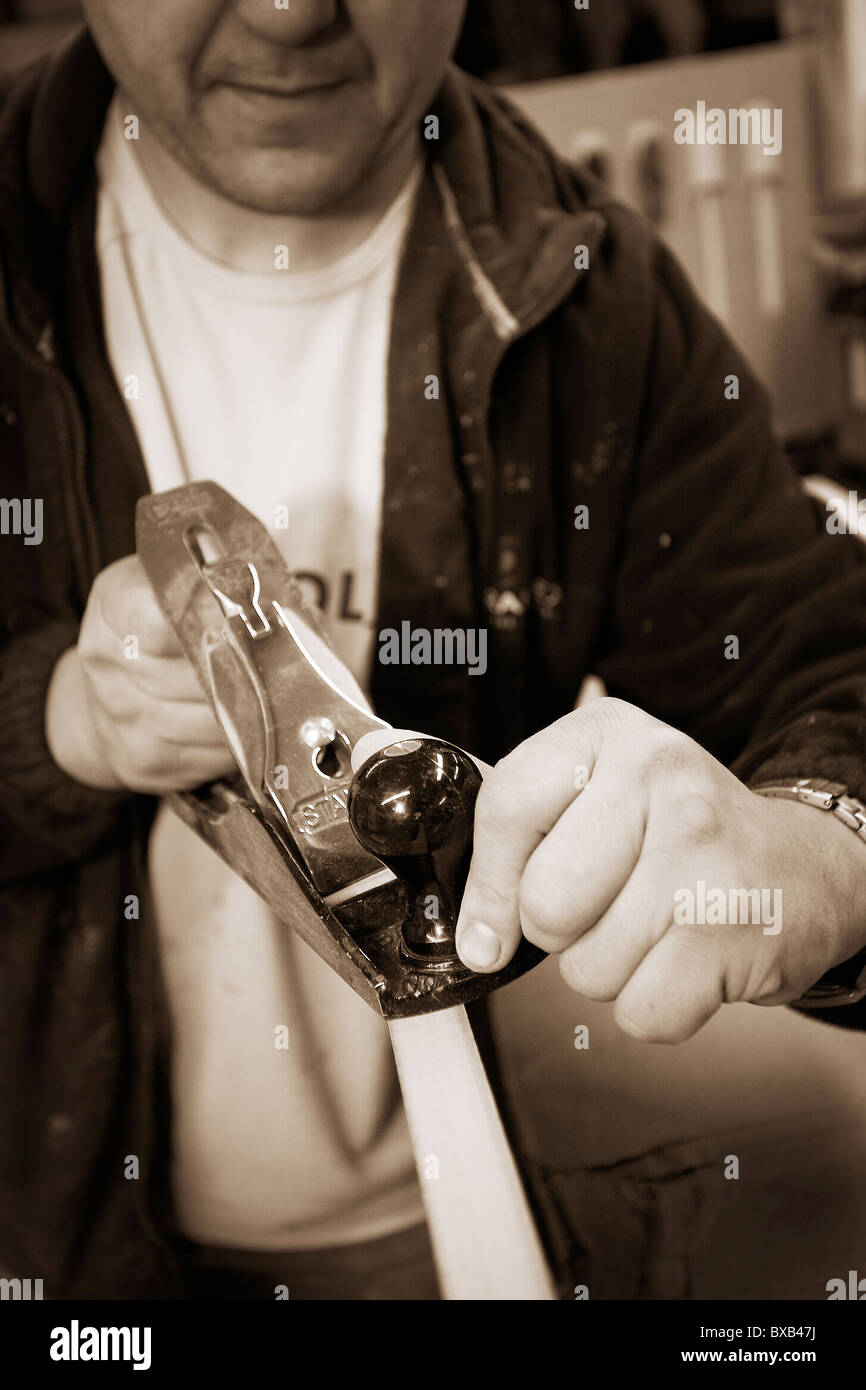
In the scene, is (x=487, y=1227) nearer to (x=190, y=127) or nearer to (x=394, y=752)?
(x=394, y=752)

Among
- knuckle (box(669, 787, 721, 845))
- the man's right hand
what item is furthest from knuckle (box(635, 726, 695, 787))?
the man's right hand

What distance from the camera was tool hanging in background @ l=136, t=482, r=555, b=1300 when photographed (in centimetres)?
27

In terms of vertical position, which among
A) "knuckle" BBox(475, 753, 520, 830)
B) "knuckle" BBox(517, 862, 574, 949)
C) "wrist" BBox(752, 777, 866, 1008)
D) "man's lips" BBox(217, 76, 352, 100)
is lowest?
"wrist" BBox(752, 777, 866, 1008)

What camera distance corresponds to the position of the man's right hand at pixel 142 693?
374 mm

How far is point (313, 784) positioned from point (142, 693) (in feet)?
0.36

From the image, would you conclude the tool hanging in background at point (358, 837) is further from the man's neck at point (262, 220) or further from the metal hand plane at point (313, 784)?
the man's neck at point (262, 220)

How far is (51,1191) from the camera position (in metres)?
0.51

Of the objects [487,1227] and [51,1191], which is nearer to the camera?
[487,1227]

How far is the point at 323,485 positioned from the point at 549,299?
0.38ft

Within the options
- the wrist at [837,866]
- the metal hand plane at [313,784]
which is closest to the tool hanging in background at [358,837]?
the metal hand plane at [313,784]

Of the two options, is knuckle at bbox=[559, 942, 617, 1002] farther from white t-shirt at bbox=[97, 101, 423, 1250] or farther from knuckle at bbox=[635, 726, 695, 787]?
white t-shirt at bbox=[97, 101, 423, 1250]

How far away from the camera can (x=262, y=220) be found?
51cm
